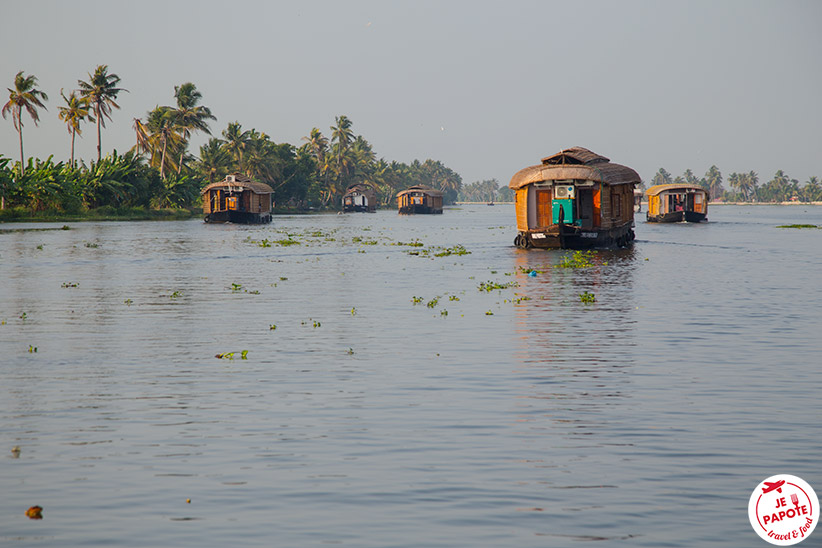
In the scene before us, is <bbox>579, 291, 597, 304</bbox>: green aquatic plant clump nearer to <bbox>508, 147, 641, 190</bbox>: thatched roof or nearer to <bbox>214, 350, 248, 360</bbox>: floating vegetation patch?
<bbox>214, 350, 248, 360</bbox>: floating vegetation patch

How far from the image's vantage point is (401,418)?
34.6 feet

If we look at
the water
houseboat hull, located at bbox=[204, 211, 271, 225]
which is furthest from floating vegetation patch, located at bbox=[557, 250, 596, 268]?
houseboat hull, located at bbox=[204, 211, 271, 225]

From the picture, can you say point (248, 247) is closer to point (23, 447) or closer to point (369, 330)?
point (369, 330)

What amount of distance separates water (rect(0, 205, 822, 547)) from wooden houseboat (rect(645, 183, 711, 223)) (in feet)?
226

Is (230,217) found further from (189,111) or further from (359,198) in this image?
(359,198)

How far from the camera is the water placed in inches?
281

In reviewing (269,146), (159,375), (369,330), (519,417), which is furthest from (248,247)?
(269,146)

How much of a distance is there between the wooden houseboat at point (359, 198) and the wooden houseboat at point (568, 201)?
11333 cm

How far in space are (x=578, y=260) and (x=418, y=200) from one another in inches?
4355

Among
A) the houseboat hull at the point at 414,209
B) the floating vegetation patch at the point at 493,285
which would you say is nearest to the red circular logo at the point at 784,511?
the floating vegetation patch at the point at 493,285

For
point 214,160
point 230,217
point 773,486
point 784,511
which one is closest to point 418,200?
point 214,160

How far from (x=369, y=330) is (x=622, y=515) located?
1135 cm

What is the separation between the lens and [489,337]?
17.2 metres

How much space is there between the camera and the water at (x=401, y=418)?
7.12 metres
